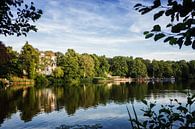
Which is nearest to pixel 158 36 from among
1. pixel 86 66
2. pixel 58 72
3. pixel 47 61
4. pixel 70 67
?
pixel 58 72

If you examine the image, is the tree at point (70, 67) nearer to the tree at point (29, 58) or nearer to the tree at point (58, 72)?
the tree at point (58, 72)

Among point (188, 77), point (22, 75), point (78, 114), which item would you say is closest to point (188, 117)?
point (78, 114)

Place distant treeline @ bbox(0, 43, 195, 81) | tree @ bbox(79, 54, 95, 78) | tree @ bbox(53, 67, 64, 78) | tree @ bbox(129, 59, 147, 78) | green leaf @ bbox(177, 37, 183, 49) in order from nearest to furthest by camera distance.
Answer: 1. green leaf @ bbox(177, 37, 183, 49)
2. distant treeline @ bbox(0, 43, 195, 81)
3. tree @ bbox(53, 67, 64, 78)
4. tree @ bbox(79, 54, 95, 78)
5. tree @ bbox(129, 59, 147, 78)

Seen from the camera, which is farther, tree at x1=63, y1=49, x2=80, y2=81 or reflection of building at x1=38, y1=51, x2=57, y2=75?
reflection of building at x1=38, y1=51, x2=57, y2=75

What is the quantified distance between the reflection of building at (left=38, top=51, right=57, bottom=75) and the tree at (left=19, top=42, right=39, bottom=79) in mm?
12869

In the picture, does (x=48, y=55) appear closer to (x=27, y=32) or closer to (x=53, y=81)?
(x=53, y=81)

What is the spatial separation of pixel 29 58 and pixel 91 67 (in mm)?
27394

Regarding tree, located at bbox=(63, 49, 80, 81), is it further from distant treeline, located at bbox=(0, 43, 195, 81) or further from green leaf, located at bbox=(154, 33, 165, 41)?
green leaf, located at bbox=(154, 33, 165, 41)

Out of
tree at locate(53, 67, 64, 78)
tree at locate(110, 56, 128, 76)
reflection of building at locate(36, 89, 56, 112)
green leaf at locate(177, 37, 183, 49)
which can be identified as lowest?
reflection of building at locate(36, 89, 56, 112)

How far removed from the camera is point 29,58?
76.9m

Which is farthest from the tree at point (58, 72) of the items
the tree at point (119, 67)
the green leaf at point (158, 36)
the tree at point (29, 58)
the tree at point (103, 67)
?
the green leaf at point (158, 36)

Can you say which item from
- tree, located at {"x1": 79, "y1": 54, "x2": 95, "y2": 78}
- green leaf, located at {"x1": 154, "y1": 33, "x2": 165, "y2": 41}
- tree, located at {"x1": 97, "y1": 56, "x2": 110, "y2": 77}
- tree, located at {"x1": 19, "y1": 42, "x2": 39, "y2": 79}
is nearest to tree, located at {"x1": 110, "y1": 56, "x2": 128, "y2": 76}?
tree, located at {"x1": 97, "y1": 56, "x2": 110, "y2": 77}

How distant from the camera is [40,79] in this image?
81.8 metres

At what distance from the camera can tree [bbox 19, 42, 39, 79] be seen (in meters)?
76.0
